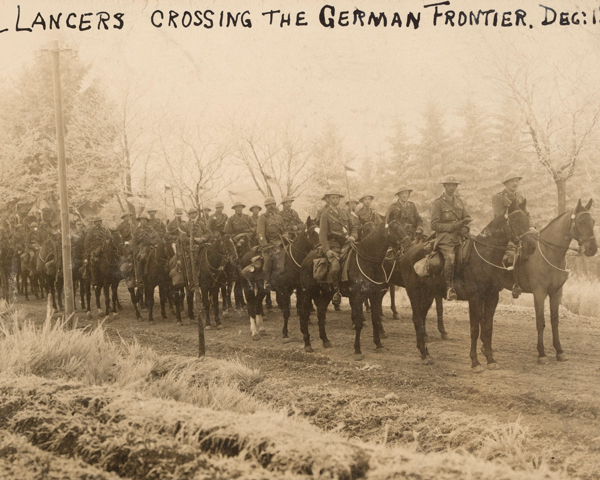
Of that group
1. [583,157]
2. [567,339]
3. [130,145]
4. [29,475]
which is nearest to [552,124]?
[583,157]

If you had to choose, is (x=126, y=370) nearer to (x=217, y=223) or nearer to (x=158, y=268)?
(x=158, y=268)

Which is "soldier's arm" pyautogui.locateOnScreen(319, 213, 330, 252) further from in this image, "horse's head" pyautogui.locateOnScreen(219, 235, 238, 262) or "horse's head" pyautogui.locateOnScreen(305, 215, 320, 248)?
"horse's head" pyautogui.locateOnScreen(219, 235, 238, 262)

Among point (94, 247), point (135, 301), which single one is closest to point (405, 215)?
point (135, 301)

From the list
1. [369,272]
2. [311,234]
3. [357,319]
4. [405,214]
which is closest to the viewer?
[357,319]

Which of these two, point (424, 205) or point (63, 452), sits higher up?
point (424, 205)

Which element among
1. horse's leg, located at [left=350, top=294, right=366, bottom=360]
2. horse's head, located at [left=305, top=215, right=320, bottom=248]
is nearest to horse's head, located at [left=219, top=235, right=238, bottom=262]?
horse's head, located at [left=305, top=215, right=320, bottom=248]

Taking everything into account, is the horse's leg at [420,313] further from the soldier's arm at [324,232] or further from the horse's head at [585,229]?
the horse's head at [585,229]

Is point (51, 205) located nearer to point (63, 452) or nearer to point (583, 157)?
Result: point (583, 157)
